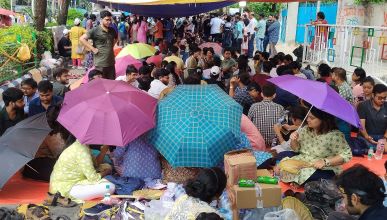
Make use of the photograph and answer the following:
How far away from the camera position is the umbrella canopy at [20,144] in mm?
4477

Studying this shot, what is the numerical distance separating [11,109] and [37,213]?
1967 mm

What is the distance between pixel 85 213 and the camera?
428cm

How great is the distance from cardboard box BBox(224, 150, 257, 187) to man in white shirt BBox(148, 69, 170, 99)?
2.60 meters

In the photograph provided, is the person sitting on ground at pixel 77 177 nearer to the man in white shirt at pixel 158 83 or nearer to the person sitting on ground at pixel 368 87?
the man in white shirt at pixel 158 83

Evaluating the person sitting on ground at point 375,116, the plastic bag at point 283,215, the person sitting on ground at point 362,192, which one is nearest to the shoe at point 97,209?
the plastic bag at point 283,215

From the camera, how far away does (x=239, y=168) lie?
4.06 metres

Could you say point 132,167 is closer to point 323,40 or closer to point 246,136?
point 246,136

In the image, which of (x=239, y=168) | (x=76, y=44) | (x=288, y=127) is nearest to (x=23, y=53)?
(x=76, y=44)

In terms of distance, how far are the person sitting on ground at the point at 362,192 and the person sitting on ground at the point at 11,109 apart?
392cm

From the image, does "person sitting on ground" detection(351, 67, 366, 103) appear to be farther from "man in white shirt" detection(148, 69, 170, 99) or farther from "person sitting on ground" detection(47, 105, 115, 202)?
"person sitting on ground" detection(47, 105, 115, 202)

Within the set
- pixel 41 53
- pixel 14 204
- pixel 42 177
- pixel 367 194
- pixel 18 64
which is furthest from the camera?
pixel 41 53

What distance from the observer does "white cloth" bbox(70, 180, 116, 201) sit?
4.64 m

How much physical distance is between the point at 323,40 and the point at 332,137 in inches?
278

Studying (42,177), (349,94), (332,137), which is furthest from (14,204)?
(349,94)
